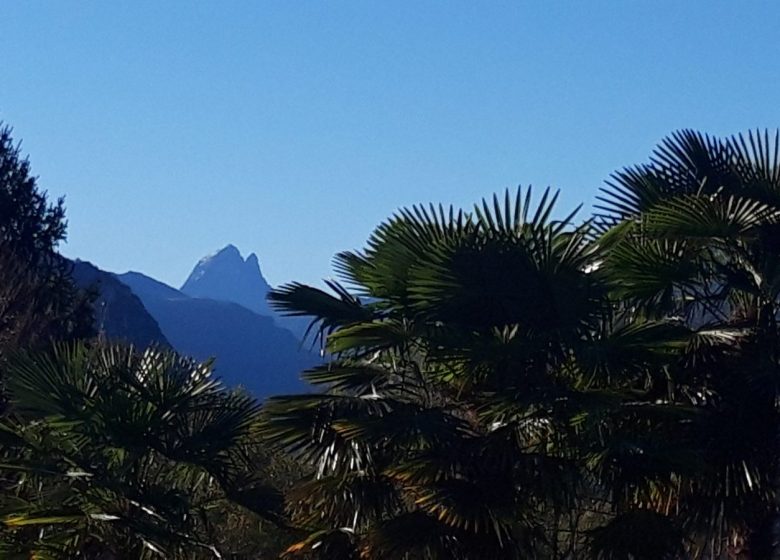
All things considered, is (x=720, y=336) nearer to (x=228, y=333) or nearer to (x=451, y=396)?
(x=451, y=396)

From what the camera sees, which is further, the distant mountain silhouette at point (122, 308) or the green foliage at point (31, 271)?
the distant mountain silhouette at point (122, 308)

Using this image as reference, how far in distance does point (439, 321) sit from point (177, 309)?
12782 centimetres

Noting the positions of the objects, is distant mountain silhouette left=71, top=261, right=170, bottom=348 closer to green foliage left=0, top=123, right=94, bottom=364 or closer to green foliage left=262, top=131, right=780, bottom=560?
green foliage left=0, top=123, right=94, bottom=364

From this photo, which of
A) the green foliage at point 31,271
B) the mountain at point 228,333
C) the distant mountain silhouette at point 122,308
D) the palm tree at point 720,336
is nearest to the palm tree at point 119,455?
the palm tree at point 720,336

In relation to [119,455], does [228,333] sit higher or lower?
higher

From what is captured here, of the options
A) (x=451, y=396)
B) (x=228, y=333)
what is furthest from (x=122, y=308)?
(x=228, y=333)

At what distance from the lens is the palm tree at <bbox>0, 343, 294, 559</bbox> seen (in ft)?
32.7

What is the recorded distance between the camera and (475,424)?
977cm

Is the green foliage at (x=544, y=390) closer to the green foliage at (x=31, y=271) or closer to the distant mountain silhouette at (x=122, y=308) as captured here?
the green foliage at (x=31, y=271)

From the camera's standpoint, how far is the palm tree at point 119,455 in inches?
392

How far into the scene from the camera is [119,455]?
10.3 m

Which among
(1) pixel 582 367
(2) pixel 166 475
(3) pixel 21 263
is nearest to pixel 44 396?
(2) pixel 166 475

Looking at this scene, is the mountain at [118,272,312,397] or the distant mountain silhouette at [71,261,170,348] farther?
the mountain at [118,272,312,397]


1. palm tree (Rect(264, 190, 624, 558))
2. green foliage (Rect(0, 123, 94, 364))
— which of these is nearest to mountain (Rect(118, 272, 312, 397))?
green foliage (Rect(0, 123, 94, 364))
